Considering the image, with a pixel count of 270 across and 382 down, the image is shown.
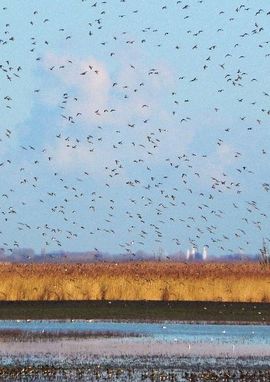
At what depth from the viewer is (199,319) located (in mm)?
42812

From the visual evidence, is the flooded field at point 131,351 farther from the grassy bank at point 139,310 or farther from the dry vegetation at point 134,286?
the dry vegetation at point 134,286

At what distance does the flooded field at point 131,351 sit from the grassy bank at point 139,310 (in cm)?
160

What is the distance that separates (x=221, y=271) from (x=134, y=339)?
19318 mm

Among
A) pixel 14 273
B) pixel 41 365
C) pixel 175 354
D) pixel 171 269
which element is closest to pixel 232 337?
pixel 175 354

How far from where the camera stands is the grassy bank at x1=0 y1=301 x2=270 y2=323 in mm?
43156

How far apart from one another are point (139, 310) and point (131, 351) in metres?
13.9

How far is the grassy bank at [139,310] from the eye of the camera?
4316cm

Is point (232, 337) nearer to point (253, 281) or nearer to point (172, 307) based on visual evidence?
point (172, 307)

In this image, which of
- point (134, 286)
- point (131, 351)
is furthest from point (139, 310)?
point (131, 351)

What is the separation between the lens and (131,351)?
3139cm

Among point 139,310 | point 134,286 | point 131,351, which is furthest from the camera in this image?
point 134,286

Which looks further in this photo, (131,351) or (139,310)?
(139,310)

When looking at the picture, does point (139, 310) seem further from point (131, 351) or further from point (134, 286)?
point (131, 351)

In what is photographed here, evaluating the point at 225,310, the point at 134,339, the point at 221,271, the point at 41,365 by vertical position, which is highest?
the point at 221,271
